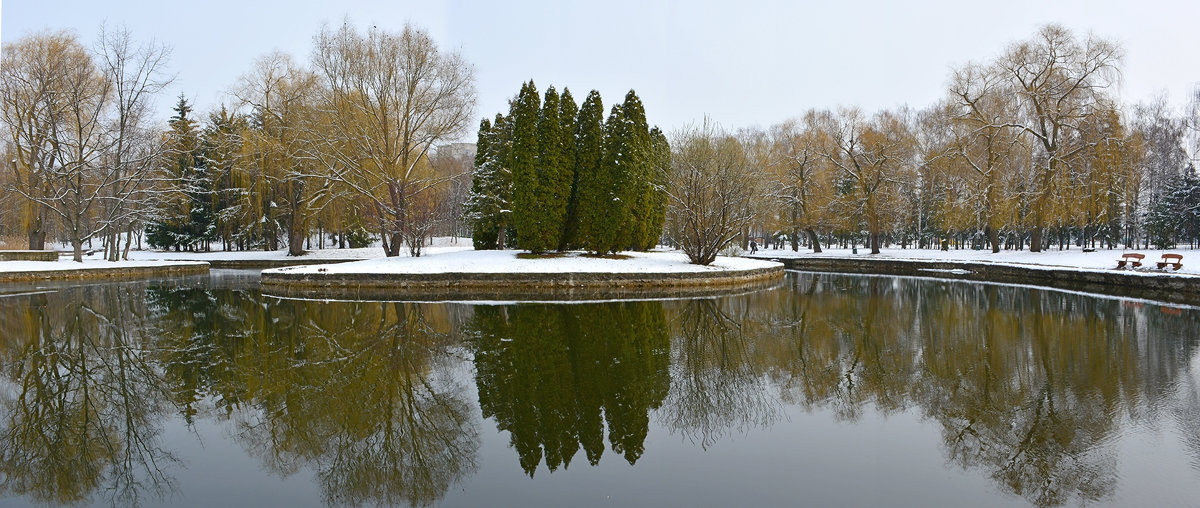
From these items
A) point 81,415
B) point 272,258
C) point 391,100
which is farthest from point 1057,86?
point 272,258

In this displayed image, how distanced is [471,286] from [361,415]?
1394cm

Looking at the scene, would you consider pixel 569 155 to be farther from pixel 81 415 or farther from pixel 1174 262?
pixel 1174 262

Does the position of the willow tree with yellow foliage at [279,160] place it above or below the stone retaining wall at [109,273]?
above

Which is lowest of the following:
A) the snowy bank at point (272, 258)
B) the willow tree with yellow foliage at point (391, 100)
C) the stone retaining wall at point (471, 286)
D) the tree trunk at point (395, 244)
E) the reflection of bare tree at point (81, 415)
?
the reflection of bare tree at point (81, 415)

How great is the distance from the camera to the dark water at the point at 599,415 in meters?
4.52

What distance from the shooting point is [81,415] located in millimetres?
6250

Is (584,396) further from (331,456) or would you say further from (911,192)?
(911,192)

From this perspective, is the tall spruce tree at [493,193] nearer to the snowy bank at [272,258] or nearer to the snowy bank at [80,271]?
the snowy bank at [272,258]

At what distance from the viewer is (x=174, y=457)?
5.18 meters

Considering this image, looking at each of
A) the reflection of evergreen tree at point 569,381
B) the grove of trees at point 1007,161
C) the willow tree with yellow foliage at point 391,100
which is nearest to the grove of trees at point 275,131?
the willow tree with yellow foliage at point 391,100

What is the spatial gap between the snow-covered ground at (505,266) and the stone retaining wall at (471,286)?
216 millimetres

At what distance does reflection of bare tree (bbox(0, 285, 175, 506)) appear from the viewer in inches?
185

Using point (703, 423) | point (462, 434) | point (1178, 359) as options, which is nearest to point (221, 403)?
point (462, 434)

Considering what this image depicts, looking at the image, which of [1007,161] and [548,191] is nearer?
[548,191]
